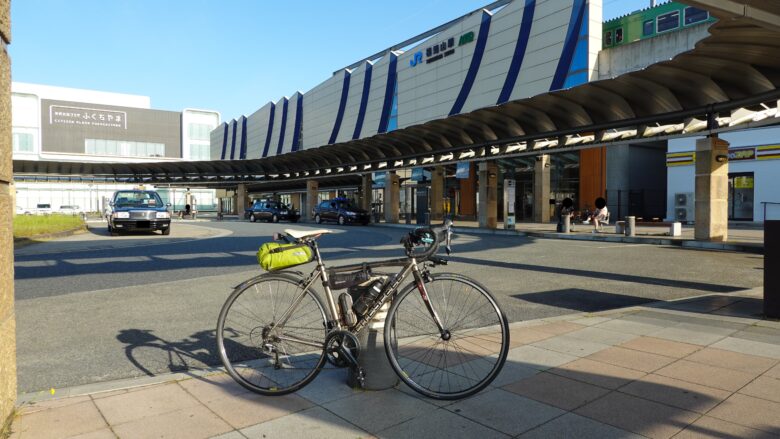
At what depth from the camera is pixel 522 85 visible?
34594 mm

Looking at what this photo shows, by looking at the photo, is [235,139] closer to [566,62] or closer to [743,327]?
[566,62]

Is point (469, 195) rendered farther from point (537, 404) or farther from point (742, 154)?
point (537, 404)

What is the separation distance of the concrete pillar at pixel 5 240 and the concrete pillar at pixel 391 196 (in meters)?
30.1

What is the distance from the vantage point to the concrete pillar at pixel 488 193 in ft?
83.8

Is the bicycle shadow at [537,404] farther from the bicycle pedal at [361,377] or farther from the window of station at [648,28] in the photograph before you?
the window of station at [648,28]

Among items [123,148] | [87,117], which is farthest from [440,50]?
[87,117]

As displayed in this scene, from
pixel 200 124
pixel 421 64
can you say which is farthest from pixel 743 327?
pixel 200 124

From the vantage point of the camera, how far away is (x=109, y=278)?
9391 millimetres

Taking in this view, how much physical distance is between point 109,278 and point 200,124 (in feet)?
330

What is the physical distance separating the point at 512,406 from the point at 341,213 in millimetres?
30131

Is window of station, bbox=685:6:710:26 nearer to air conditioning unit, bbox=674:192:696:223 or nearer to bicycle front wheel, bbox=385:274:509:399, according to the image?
air conditioning unit, bbox=674:192:696:223

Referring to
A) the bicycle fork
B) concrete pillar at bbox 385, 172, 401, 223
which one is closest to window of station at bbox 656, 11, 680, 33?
concrete pillar at bbox 385, 172, 401, 223

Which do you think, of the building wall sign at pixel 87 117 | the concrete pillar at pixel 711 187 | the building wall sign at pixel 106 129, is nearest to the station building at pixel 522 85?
the concrete pillar at pixel 711 187

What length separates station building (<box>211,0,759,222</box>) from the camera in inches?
1172
